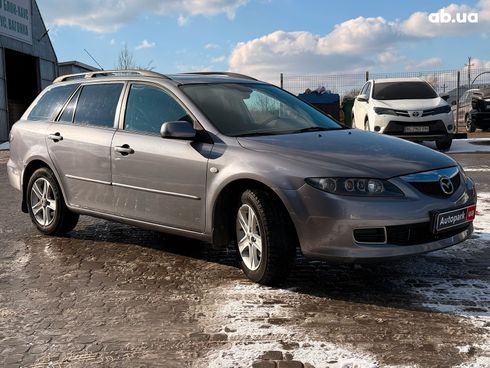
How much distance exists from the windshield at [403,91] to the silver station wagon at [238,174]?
880 cm

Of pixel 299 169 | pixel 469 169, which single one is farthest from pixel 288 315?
pixel 469 169

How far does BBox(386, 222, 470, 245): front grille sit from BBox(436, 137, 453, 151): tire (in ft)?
33.7

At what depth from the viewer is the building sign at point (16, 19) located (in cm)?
2320

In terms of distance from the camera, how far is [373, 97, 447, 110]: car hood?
42.7ft

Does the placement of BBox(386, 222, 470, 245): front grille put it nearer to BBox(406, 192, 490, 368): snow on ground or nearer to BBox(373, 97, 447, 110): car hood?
BBox(406, 192, 490, 368): snow on ground

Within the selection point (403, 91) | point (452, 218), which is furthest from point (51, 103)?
point (403, 91)

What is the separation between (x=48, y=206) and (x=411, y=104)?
9.57 m

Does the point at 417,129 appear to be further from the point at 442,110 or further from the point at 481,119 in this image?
the point at 481,119

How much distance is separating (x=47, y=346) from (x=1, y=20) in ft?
74.9

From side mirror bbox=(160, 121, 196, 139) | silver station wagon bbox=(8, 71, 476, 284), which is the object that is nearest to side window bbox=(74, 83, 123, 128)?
silver station wagon bbox=(8, 71, 476, 284)

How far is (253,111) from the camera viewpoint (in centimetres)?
495

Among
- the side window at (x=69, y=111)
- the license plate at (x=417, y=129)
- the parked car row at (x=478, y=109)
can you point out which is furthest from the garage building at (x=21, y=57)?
the side window at (x=69, y=111)

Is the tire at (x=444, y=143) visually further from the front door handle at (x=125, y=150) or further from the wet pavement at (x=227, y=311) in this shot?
the front door handle at (x=125, y=150)

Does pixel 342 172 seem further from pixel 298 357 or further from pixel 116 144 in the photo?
pixel 116 144
